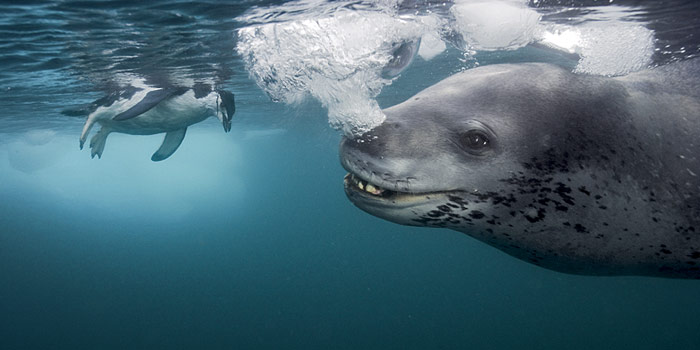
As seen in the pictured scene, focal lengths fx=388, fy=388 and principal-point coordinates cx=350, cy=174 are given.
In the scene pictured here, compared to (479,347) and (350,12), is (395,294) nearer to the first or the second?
(479,347)

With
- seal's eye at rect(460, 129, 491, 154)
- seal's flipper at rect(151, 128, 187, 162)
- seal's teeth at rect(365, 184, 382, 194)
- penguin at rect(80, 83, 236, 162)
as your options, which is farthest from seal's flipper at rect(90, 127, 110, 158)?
seal's eye at rect(460, 129, 491, 154)

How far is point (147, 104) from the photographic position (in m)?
9.16

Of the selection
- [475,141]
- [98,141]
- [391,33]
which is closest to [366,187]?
[475,141]

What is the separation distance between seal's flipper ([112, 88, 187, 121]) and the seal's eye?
8.34 m

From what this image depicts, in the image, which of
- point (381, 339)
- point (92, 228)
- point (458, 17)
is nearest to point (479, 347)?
point (381, 339)

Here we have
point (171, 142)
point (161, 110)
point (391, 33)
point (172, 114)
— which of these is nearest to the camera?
point (391, 33)

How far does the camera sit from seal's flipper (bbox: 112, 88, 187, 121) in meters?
8.80

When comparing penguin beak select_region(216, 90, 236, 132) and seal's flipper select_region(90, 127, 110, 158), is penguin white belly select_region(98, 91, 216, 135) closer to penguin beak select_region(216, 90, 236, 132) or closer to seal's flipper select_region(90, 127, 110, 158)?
seal's flipper select_region(90, 127, 110, 158)

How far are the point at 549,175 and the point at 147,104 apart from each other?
918cm

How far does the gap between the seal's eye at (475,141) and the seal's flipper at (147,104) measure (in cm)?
834

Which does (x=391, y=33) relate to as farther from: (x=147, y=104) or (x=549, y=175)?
(x=147, y=104)

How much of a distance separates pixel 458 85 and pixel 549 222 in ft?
3.89

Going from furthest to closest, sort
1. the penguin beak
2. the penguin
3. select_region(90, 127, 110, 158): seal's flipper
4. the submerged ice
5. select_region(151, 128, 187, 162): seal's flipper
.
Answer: select_region(151, 128, 187, 162): seal's flipper, select_region(90, 127, 110, 158): seal's flipper, the penguin, the penguin beak, the submerged ice

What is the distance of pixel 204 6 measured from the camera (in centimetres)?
677
